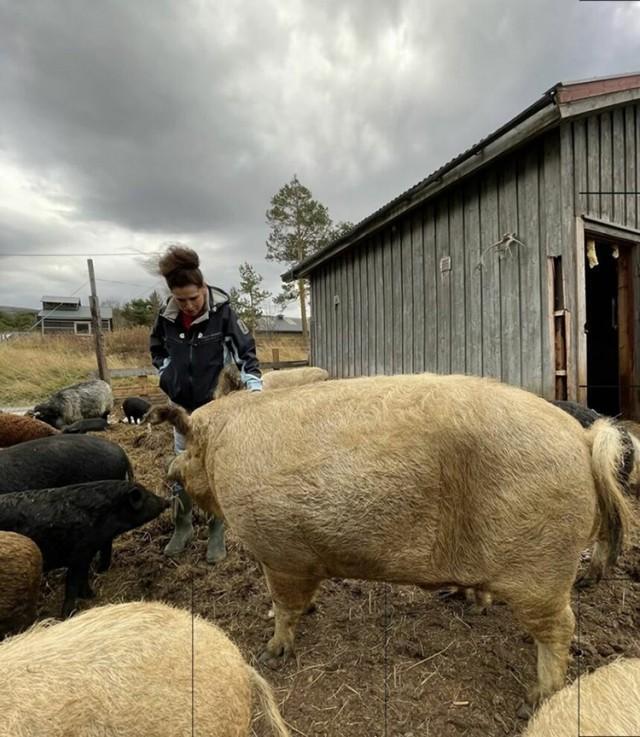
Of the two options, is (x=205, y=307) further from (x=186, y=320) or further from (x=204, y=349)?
(x=204, y=349)

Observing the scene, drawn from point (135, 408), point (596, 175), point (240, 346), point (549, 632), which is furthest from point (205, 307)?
point (135, 408)

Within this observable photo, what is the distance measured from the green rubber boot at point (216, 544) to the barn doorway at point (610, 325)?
4.88 m

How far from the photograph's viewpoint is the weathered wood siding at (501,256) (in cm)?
584

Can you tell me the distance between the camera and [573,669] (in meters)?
2.32

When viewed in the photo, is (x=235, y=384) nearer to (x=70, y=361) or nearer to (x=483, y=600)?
(x=483, y=600)

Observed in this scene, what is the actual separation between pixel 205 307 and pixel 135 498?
1601mm

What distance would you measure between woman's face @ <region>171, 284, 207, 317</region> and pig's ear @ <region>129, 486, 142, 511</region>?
1.45 meters

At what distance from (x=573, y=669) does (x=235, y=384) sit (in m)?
2.43

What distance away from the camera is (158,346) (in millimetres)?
3643

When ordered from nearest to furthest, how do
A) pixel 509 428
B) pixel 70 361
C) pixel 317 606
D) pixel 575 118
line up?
1. pixel 509 428
2. pixel 317 606
3. pixel 575 118
4. pixel 70 361

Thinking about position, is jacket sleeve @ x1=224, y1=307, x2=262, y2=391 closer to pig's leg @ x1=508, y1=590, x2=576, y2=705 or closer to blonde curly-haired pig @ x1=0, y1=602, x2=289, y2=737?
blonde curly-haired pig @ x1=0, y1=602, x2=289, y2=737

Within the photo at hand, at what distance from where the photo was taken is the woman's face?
124 inches

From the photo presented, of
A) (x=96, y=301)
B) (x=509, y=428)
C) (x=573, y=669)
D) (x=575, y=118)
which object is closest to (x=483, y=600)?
(x=573, y=669)

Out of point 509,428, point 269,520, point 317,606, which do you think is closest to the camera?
point 509,428
